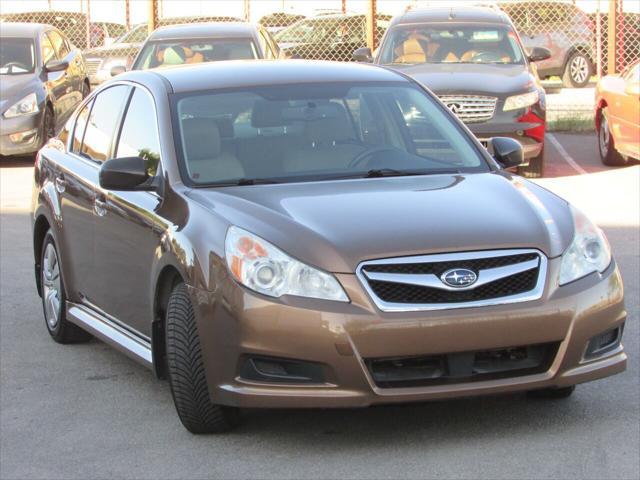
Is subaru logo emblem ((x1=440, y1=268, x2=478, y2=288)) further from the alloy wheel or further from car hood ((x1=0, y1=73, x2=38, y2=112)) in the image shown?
car hood ((x1=0, y1=73, x2=38, y2=112))

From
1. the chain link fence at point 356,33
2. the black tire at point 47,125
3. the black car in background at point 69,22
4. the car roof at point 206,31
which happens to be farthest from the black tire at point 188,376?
the black car in background at point 69,22

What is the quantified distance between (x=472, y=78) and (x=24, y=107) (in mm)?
5524

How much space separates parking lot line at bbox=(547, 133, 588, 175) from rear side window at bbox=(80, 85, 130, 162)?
9.10 m

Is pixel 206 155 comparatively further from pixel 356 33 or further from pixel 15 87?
pixel 356 33

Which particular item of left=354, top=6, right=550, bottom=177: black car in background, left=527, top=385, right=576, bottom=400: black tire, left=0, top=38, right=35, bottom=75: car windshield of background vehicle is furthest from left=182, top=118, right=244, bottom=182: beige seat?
left=0, top=38, right=35, bottom=75: car windshield of background vehicle

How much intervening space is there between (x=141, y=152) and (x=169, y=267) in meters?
1.01

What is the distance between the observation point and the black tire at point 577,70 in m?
28.3

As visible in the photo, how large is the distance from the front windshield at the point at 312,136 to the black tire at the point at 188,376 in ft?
2.66

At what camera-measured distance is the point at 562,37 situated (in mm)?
28250

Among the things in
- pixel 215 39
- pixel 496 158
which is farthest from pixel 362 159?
pixel 215 39

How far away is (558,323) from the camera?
5.73 m

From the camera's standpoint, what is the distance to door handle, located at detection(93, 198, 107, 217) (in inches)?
284

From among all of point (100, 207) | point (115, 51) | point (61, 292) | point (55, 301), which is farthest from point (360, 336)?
point (115, 51)

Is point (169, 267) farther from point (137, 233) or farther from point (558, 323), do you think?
point (558, 323)
